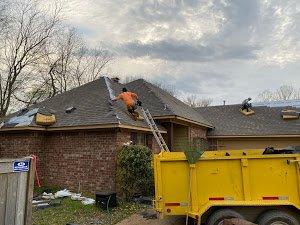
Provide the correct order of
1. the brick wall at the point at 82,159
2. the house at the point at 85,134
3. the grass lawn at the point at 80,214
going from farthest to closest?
the house at the point at 85,134
the brick wall at the point at 82,159
the grass lawn at the point at 80,214

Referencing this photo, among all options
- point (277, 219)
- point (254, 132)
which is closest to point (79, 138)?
point (277, 219)

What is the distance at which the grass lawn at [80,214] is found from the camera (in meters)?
11.0

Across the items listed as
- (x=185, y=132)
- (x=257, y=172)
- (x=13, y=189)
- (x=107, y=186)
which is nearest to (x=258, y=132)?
(x=185, y=132)

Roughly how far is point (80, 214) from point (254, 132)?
17.3m

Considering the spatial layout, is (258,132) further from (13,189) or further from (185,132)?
(13,189)

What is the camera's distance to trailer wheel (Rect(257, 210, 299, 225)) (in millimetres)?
7914

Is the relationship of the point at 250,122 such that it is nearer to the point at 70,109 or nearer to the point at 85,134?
the point at 70,109

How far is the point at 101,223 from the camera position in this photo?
1084 cm

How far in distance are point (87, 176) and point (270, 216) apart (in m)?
9.02

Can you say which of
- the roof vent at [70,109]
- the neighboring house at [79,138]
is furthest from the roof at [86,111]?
the roof vent at [70,109]

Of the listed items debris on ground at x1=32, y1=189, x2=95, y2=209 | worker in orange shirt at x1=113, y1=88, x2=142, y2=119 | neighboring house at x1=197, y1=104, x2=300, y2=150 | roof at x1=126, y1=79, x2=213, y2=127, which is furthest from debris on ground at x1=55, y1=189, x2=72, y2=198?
neighboring house at x1=197, y1=104, x2=300, y2=150

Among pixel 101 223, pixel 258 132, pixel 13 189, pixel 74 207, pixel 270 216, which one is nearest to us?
pixel 13 189

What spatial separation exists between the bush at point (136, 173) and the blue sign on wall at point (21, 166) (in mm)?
8163

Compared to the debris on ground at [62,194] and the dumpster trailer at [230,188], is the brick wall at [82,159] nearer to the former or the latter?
the debris on ground at [62,194]
